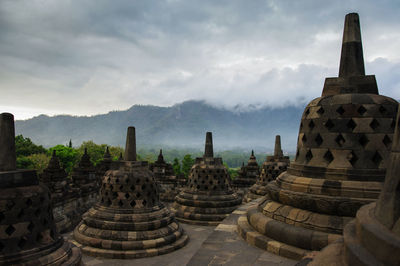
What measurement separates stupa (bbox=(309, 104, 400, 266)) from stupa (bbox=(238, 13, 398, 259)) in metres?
2.57

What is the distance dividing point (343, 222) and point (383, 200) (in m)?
2.90

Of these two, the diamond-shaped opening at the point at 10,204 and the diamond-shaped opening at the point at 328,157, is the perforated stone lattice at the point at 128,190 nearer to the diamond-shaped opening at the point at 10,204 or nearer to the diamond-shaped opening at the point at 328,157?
the diamond-shaped opening at the point at 10,204

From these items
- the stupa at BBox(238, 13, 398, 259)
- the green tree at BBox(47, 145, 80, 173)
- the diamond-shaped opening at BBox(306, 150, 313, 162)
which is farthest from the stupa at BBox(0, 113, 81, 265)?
the green tree at BBox(47, 145, 80, 173)

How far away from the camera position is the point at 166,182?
22.3 meters

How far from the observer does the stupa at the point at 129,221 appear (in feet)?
34.9

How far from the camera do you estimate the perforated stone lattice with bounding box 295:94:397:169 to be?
5207 mm

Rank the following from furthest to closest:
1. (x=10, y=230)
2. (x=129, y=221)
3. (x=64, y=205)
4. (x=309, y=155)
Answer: (x=64, y=205), (x=129, y=221), (x=309, y=155), (x=10, y=230)

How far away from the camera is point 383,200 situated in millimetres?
2121

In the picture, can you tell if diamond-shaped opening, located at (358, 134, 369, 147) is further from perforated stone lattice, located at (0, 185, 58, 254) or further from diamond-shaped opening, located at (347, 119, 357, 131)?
perforated stone lattice, located at (0, 185, 58, 254)

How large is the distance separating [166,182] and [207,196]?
656 centimetres

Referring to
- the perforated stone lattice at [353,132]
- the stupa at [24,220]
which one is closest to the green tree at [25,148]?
the stupa at [24,220]

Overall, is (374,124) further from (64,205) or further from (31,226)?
(64,205)

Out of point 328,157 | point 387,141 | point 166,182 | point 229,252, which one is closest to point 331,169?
point 328,157

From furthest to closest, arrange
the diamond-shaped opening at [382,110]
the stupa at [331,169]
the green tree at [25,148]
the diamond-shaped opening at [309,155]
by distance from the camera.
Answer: the green tree at [25,148] → the diamond-shaped opening at [309,155] → the diamond-shaped opening at [382,110] → the stupa at [331,169]
